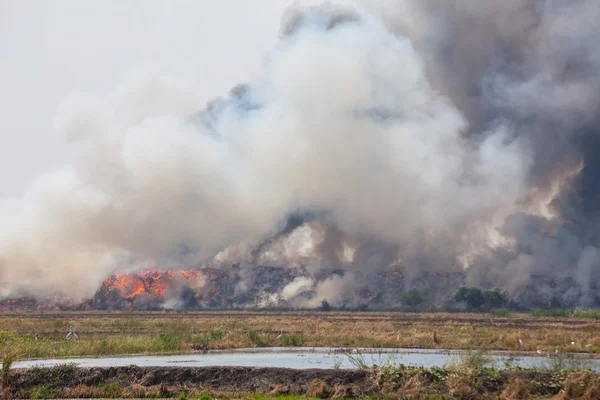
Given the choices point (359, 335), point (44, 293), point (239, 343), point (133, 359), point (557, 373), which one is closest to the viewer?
point (557, 373)

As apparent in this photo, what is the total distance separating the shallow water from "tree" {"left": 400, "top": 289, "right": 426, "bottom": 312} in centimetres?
13774

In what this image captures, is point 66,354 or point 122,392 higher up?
point 66,354

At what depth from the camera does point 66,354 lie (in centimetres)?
4772

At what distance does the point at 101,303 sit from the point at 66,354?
14548 centimetres

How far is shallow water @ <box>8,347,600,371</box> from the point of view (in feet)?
125

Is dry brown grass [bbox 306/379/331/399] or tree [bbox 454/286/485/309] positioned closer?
dry brown grass [bbox 306/379/331/399]

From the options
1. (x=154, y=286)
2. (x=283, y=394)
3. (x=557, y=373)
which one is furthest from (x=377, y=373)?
(x=154, y=286)

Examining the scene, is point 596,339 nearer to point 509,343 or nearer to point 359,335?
point 509,343

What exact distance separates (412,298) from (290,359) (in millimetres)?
148930

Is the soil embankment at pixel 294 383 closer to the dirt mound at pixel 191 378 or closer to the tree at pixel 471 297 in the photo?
the dirt mound at pixel 191 378

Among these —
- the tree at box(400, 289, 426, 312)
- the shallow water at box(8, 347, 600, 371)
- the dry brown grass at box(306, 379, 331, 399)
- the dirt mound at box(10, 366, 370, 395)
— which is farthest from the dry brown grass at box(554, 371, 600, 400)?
the tree at box(400, 289, 426, 312)

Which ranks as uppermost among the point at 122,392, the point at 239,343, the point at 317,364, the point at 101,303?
the point at 101,303

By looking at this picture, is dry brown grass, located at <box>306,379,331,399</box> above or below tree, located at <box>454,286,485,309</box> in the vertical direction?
below

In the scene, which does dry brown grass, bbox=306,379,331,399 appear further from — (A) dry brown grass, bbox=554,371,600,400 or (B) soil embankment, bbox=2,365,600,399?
(A) dry brown grass, bbox=554,371,600,400
